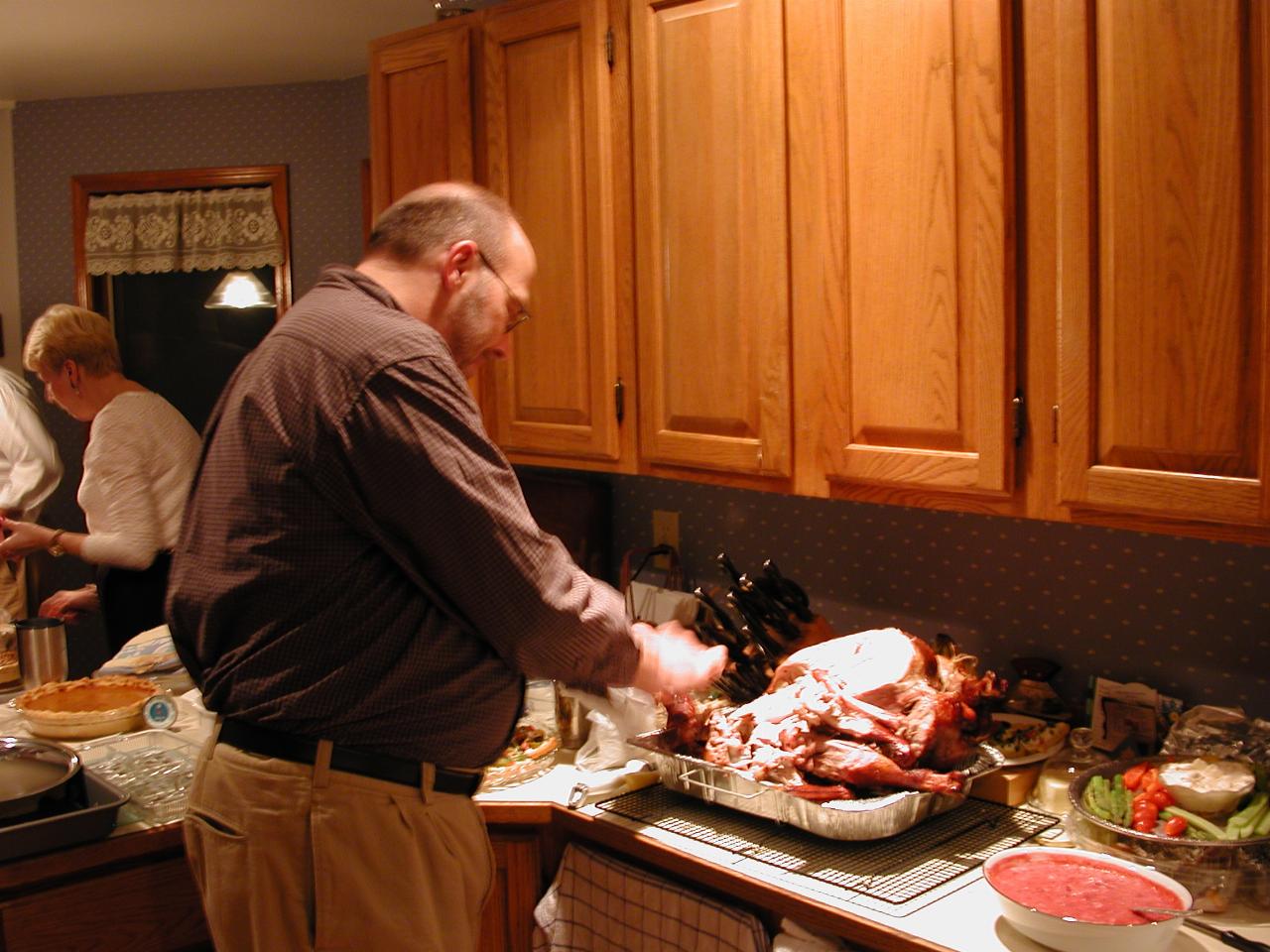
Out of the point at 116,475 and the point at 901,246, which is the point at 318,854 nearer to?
the point at 901,246

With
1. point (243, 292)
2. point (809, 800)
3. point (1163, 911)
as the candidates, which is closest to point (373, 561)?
point (809, 800)

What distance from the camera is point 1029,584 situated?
2246 millimetres

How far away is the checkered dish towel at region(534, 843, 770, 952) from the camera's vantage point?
6.10ft

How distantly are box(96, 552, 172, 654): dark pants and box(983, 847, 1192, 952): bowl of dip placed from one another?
9.15 feet

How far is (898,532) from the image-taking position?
2.44 metres

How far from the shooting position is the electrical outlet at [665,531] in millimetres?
2939

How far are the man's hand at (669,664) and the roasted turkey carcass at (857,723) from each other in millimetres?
206

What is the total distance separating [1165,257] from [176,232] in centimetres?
421

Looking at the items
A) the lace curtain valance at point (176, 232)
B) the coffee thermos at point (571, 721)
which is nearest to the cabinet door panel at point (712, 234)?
the coffee thermos at point (571, 721)

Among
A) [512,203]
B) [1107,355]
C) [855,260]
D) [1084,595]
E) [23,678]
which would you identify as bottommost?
[23,678]

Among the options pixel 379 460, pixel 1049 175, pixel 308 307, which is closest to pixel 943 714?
pixel 1049 175

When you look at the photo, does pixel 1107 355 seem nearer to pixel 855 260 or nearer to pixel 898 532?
pixel 855 260

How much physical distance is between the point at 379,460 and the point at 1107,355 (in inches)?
38.7

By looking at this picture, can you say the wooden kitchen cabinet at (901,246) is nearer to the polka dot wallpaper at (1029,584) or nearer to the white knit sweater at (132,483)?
the polka dot wallpaper at (1029,584)
